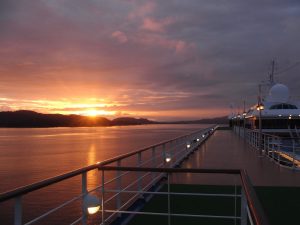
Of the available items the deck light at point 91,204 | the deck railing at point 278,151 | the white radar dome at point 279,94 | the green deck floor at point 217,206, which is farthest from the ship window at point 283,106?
the deck light at point 91,204

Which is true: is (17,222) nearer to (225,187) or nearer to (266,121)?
(225,187)

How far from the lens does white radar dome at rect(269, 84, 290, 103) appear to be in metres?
36.5

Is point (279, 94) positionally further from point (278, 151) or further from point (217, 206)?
point (217, 206)

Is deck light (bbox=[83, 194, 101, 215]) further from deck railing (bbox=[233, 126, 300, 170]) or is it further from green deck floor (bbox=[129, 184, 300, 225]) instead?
deck railing (bbox=[233, 126, 300, 170])

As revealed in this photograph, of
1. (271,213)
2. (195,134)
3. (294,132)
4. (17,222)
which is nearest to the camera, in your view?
(17,222)

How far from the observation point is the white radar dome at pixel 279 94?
36469 mm

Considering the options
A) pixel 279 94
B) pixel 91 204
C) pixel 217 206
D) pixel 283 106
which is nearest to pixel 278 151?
pixel 217 206

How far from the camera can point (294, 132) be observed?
103 ft

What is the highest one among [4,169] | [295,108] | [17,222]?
[295,108]

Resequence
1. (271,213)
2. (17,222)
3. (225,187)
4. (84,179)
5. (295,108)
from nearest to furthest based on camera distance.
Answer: (17,222)
(84,179)
(271,213)
(225,187)
(295,108)

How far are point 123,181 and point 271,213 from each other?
16.4 m

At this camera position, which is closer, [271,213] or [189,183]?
[271,213]

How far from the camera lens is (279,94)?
36.9m

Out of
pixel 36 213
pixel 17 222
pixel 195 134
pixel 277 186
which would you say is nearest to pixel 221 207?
pixel 277 186
